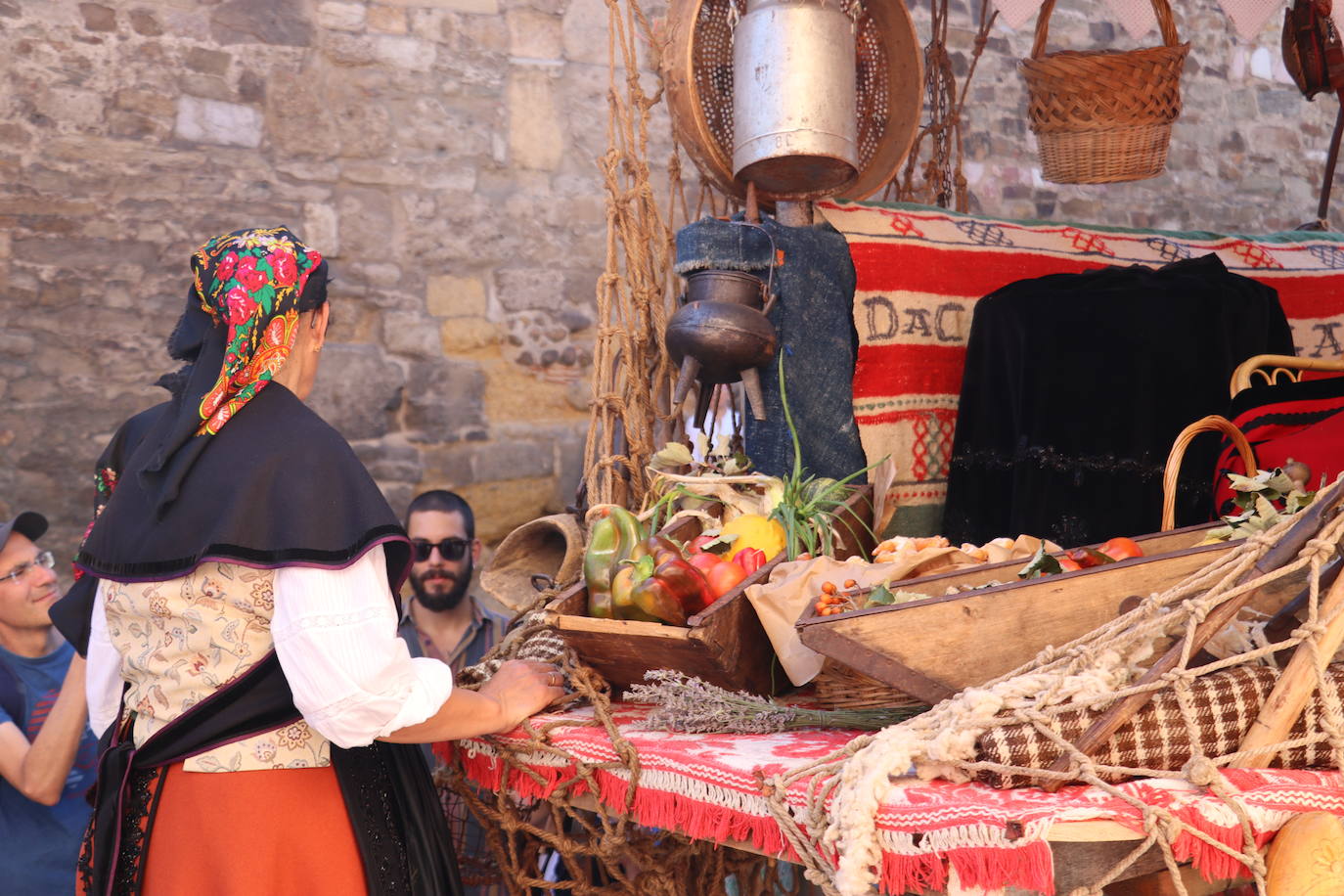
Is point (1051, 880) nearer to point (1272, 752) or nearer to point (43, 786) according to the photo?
point (1272, 752)

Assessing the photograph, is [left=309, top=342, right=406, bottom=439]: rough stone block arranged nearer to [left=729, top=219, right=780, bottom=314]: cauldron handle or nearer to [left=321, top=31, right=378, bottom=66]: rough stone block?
[left=321, top=31, right=378, bottom=66]: rough stone block

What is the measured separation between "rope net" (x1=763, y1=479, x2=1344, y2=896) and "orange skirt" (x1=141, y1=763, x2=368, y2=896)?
2.47ft

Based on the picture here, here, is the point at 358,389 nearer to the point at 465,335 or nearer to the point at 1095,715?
the point at 465,335

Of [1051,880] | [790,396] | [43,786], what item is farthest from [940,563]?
[43,786]

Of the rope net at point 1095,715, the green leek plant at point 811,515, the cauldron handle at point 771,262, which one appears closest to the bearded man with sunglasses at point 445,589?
the cauldron handle at point 771,262

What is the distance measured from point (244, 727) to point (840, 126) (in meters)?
1.79

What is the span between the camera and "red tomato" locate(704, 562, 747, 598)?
1.97m

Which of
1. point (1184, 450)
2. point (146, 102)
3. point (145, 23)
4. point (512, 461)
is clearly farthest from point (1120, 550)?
point (145, 23)

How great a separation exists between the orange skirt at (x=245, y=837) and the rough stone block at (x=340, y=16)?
3.91 meters

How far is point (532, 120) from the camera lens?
5336 millimetres

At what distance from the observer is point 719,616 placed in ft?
6.06

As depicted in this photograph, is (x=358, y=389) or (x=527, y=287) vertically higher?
(x=527, y=287)

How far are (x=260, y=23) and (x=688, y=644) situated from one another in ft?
13.3

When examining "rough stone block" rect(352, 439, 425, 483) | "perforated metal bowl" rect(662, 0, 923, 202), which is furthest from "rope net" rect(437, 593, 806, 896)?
"rough stone block" rect(352, 439, 425, 483)
